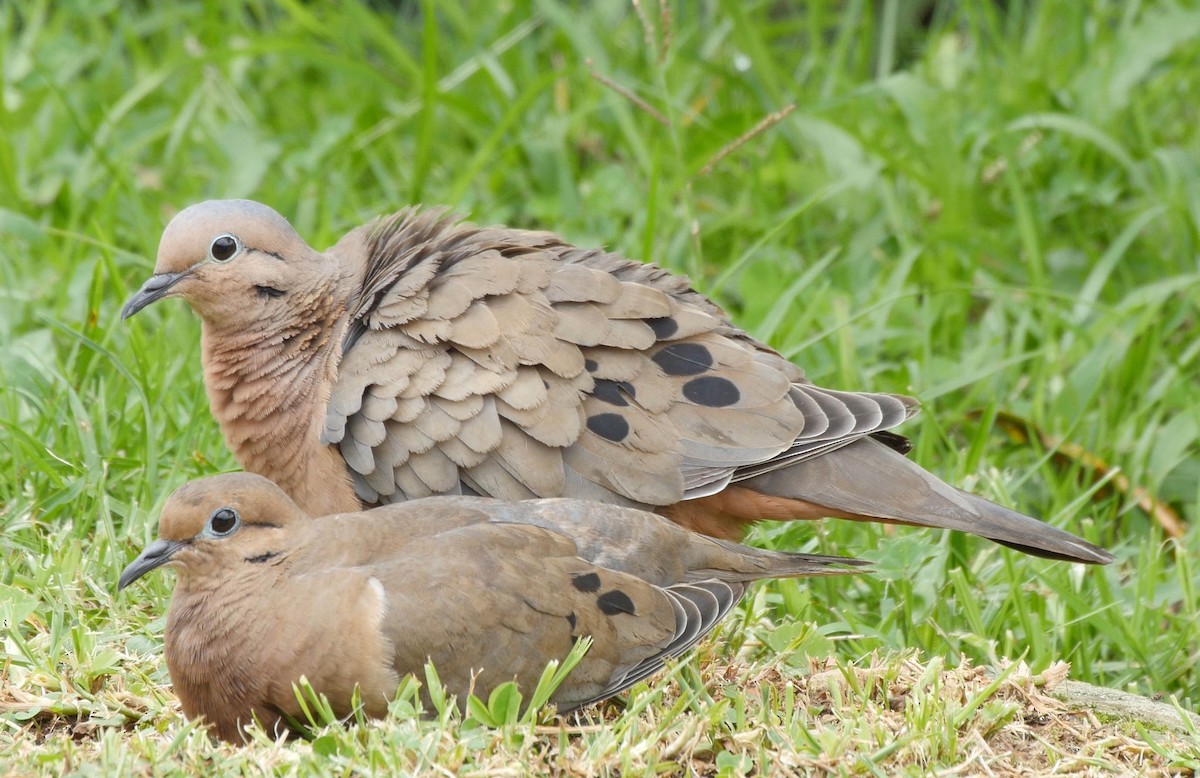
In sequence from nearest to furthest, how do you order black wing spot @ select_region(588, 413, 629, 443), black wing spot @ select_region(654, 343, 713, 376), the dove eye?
the dove eye < black wing spot @ select_region(588, 413, 629, 443) < black wing spot @ select_region(654, 343, 713, 376)

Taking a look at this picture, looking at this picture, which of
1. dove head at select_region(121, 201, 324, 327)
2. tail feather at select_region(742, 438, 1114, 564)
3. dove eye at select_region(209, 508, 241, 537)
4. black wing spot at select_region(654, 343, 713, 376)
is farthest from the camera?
dove head at select_region(121, 201, 324, 327)

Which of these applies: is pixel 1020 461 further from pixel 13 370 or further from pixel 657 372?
pixel 13 370

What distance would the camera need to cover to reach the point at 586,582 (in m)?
3.34

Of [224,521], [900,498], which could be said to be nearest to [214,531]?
[224,521]

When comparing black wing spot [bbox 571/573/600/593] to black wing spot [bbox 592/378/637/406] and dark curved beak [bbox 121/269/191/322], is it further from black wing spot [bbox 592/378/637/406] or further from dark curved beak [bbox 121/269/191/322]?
dark curved beak [bbox 121/269/191/322]

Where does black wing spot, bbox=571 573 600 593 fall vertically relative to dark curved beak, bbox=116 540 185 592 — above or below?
below

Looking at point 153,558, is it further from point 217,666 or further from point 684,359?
point 684,359

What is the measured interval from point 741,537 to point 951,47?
12.4 feet

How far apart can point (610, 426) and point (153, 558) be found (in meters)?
1.17

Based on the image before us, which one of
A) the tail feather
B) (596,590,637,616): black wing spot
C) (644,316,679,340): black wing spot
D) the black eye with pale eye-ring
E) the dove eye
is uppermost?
the black eye with pale eye-ring

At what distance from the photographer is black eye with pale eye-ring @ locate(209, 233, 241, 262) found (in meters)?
4.11

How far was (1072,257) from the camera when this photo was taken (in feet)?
20.6

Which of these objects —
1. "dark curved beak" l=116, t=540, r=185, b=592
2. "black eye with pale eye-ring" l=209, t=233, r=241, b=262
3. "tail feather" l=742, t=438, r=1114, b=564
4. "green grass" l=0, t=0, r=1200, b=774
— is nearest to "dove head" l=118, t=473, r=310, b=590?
"dark curved beak" l=116, t=540, r=185, b=592

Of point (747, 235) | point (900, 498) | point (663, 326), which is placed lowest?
point (900, 498)
